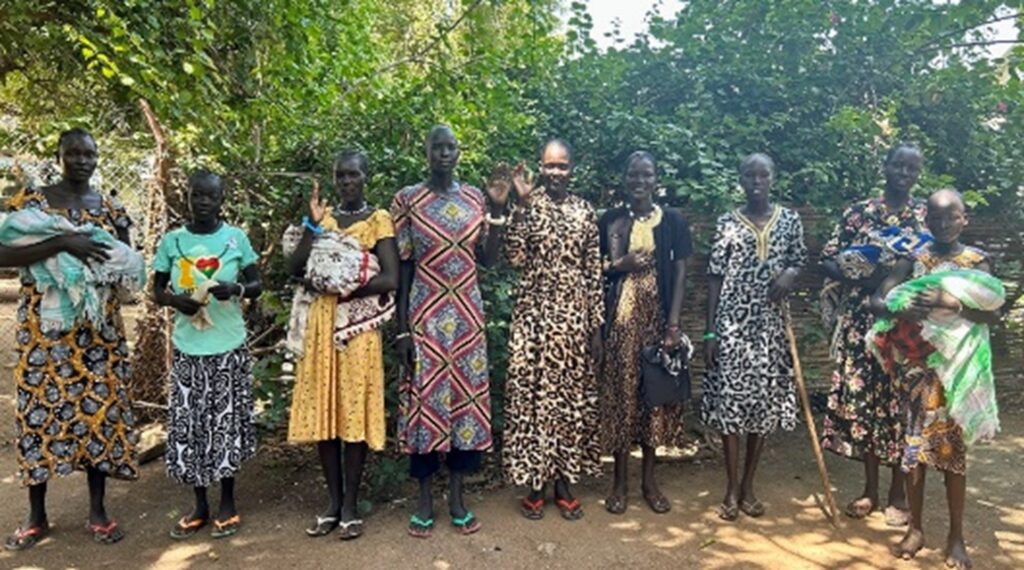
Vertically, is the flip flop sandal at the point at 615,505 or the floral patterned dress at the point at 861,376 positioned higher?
the floral patterned dress at the point at 861,376

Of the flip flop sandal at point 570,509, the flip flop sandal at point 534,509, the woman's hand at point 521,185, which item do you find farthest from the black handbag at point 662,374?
the woman's hand at point 521,185

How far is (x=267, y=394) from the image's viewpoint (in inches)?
168

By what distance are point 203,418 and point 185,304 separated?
59 centimetres

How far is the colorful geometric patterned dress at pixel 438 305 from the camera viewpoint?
363 cm

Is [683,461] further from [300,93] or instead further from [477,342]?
[300,93]

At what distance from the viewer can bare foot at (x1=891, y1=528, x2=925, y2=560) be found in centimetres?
353

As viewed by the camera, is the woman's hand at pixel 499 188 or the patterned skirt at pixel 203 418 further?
the woman's hand at pixel 499 188

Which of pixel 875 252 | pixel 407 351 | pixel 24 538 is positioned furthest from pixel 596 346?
pixel 24 538

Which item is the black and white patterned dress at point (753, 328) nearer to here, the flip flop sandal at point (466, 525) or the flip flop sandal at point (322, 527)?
the flip flop sandal at point (466, 525)

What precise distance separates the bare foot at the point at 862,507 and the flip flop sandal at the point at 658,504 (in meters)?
1.03

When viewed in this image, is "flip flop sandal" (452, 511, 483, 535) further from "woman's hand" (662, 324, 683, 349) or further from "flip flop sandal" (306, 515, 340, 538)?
"woman's hand" (662, 324, 683, 349)

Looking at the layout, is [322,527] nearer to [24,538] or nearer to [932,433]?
[24,538]

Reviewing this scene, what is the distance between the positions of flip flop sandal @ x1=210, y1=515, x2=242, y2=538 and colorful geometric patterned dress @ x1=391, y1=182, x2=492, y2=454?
1.01 meters

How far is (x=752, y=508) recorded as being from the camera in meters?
4.04
